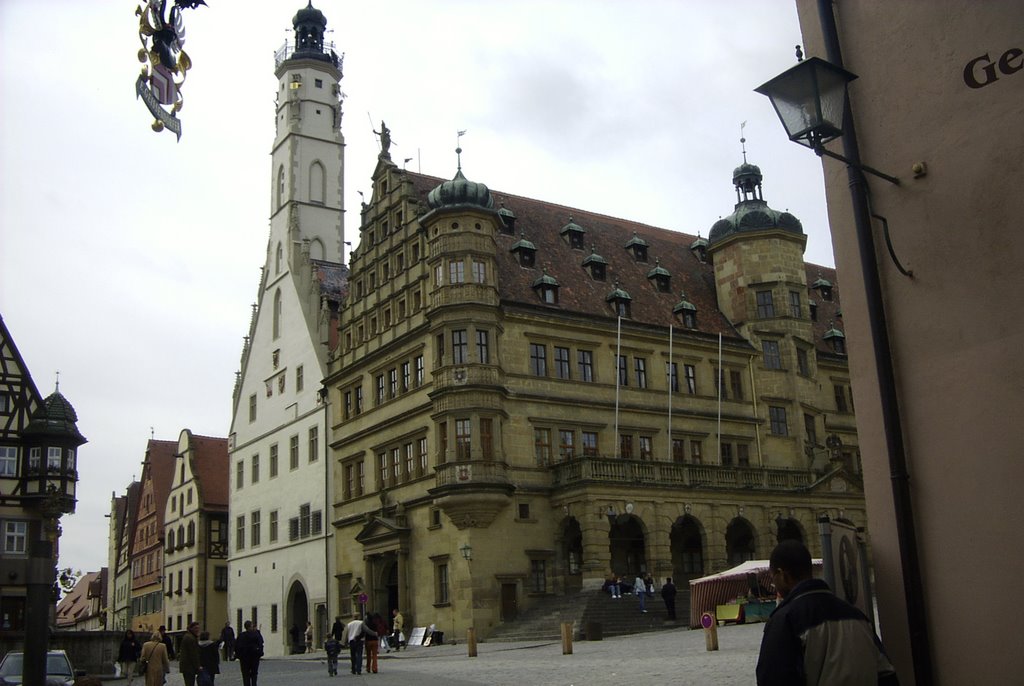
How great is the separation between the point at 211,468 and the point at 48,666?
45230 mm

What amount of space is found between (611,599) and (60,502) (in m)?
23.7

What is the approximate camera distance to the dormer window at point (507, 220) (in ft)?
147

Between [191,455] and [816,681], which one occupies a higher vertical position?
[191,455]

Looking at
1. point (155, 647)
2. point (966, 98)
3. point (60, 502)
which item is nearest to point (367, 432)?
point (60, 502)

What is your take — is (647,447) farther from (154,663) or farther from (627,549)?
(154,663)

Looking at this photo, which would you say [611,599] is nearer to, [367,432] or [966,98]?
[367,432]

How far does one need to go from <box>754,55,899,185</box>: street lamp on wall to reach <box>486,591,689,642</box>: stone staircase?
2609 cm

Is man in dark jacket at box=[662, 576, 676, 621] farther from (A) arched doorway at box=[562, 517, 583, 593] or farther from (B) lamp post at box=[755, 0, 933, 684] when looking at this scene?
(B) lamp post at box=[755, 0, 933, 684]

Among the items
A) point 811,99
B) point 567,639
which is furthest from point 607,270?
point 811,99

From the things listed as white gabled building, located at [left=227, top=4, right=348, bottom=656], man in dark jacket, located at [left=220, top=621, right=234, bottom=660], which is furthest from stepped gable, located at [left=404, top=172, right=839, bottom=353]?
Answer: man in dark jacket, located at [left=220, top=621, right=234, bottom=660]

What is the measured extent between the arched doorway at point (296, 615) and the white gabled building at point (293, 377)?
0.06 meters

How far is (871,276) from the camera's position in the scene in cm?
899

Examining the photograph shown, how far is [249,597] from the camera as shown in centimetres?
5322

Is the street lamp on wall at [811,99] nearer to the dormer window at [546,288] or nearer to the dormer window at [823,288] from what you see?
the dormer window at [546,288]
